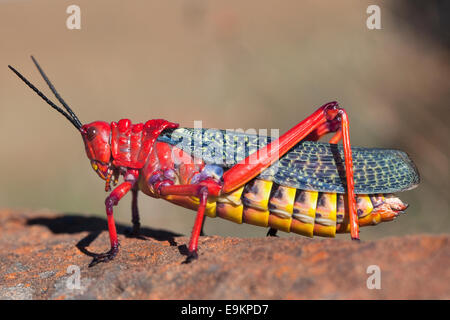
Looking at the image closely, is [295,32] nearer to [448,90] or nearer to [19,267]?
[448,90]

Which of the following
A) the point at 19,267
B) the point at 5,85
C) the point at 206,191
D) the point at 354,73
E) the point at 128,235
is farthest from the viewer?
the point at 5,85

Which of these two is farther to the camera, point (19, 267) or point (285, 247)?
point (19, 267)

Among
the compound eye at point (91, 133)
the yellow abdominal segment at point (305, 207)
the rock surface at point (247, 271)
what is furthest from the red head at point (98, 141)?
the yellow abdominal segment at point (305, 207)

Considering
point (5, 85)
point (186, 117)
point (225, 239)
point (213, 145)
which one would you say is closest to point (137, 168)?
point (213, 145)

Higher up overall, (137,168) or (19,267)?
(137,168)

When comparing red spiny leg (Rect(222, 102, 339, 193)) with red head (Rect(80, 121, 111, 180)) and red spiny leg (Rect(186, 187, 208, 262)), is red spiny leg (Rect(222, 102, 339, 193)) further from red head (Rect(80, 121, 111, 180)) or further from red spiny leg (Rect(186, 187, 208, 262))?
red head (Rect(80, 121, 111, 180))

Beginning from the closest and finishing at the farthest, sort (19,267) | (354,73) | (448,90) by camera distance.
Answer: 1. (19,267)
2. (448,90)
3. (354,73)

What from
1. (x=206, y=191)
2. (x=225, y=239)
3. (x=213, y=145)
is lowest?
(x=225, y=239)
